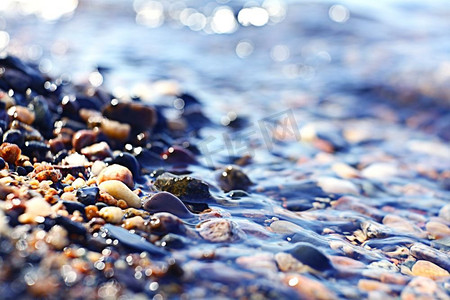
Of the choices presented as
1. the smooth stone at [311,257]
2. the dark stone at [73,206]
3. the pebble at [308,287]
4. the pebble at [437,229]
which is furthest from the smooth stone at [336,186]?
the dark stone at [73,206]

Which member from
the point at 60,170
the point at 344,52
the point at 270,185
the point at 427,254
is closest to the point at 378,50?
the point at 344,52

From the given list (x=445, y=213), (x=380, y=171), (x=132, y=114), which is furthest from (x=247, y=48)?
(x=445, y=213)

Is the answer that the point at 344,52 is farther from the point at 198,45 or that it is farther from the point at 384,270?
the point at 384,270

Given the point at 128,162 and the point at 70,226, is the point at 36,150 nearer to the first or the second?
the point at 128,162

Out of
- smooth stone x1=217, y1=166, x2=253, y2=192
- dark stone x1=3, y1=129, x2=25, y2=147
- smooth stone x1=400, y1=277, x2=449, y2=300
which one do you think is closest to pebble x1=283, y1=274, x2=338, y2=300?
smooth stone x1=400, y1=277, x2=449, y2=300

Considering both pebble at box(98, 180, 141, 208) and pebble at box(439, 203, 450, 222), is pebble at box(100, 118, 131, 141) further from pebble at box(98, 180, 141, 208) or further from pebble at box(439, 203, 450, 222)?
pebble at box(439, 203, 450, 222)
